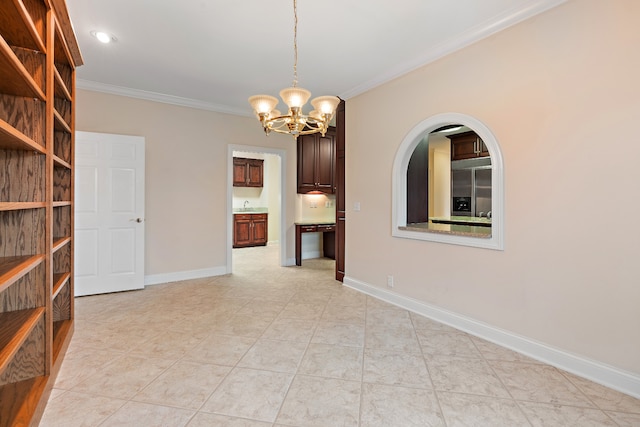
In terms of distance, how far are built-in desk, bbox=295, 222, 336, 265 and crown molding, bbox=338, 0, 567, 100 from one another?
2821 millimetres

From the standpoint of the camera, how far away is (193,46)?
9.81ft

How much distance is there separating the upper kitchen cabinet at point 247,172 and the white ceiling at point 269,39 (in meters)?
4.16

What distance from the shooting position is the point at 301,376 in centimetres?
206

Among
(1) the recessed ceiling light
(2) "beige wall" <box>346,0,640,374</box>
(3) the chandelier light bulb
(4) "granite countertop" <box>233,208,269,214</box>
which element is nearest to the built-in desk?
(4) "granite countertop" <box>233,208,269,214</box>

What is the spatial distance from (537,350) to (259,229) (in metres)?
6.79

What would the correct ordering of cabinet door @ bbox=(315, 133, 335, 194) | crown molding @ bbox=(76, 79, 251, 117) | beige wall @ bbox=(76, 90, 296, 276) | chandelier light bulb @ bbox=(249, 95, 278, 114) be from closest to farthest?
chandelier light bulb @ bbox=(249, 95, 278, 114) < crown molding @ bbox=(76, 79, 251, 117) < beige wall @ bbox=(76, 90, 296, 276) < cabinet door @ bbox=(315, 133, 335, 194)

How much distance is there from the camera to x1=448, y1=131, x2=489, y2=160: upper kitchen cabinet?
198 inches

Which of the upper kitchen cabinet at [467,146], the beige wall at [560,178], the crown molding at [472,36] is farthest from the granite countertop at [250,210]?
the beige wall at [560,178]

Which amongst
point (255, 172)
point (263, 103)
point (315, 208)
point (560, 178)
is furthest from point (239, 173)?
point (560, 178)

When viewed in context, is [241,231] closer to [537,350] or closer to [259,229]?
[259,229]

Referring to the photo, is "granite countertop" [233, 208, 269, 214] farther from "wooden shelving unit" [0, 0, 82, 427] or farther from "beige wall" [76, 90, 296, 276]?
"wooden shelving unit" [0, 0, 82, 427]

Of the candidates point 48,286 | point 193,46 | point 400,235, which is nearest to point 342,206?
point 400,235

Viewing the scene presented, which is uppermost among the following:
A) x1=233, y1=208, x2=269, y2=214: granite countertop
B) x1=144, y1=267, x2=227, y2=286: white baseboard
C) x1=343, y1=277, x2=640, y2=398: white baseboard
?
x1=233, y1=208, x2=269, y2=214: granite countertop

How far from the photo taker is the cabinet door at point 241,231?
25.8 ft
